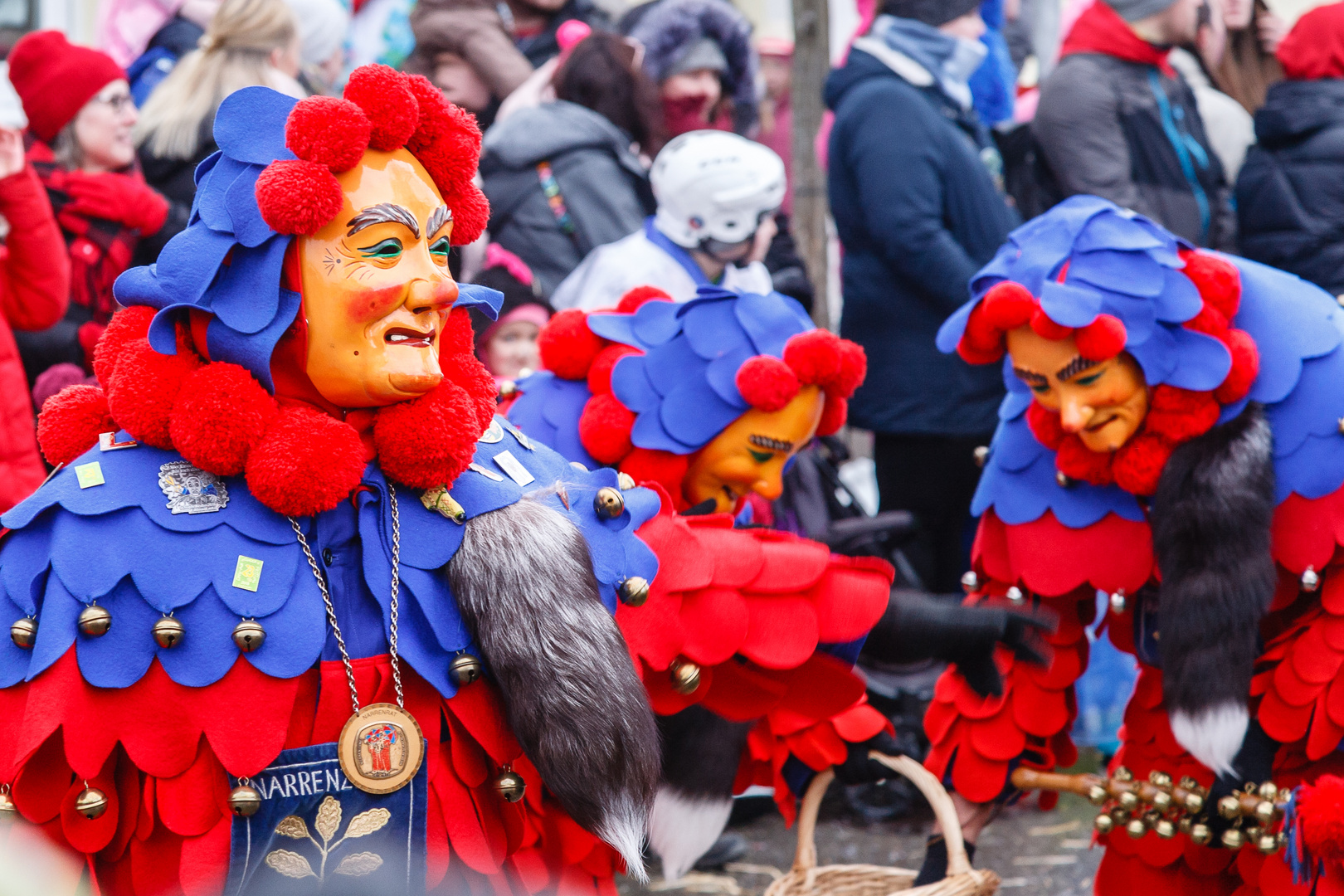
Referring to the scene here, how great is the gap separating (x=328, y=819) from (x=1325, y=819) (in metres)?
1.45

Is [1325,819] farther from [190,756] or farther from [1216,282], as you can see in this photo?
[190,756]

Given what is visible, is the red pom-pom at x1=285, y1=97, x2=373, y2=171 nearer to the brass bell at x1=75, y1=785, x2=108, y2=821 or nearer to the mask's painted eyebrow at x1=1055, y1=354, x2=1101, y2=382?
the brass bell at x1=75, y1=785, x2=108, y2=821

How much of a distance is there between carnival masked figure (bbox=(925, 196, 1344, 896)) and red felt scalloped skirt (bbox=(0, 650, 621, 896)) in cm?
91

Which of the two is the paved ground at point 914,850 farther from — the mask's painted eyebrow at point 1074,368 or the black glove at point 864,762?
the mask's painted eyebrow at point 1074,368

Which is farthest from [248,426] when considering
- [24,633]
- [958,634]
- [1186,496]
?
[1186,496]

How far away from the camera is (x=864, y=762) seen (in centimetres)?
272

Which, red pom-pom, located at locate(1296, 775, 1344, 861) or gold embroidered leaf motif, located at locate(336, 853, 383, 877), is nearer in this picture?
gold embroidered leaf motif, located at locate(336, 853, 383, 877)

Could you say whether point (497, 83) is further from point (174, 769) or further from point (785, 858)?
point (174, 769)

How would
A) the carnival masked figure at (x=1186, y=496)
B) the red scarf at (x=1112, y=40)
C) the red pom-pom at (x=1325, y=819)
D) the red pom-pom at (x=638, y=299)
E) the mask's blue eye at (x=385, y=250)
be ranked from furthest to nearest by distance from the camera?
1. the red scarf at (x=1112, y=40)
2. the red pom-pom at (x=638, y=299)
3. the carnival masked figure at (x=1186, y=496)
4. the red pom-pom at (x=1325, y=819)
5. the mask's blue eye at (x=385, y=250)

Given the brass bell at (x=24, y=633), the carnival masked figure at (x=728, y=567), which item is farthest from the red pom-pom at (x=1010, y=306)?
the brass bell at (x=24, y=633)

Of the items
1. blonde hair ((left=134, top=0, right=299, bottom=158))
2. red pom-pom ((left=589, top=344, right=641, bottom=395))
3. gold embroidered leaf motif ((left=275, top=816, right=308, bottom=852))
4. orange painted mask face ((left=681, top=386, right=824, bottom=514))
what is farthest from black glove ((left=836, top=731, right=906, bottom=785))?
blonde hair ((left=134, top=0, right=299, bottom=158))

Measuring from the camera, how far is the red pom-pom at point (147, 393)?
1.81m

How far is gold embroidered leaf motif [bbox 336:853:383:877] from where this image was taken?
5.90 feet

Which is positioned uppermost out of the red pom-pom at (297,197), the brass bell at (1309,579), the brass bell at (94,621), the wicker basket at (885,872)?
the red pom-pom at (297,197)
